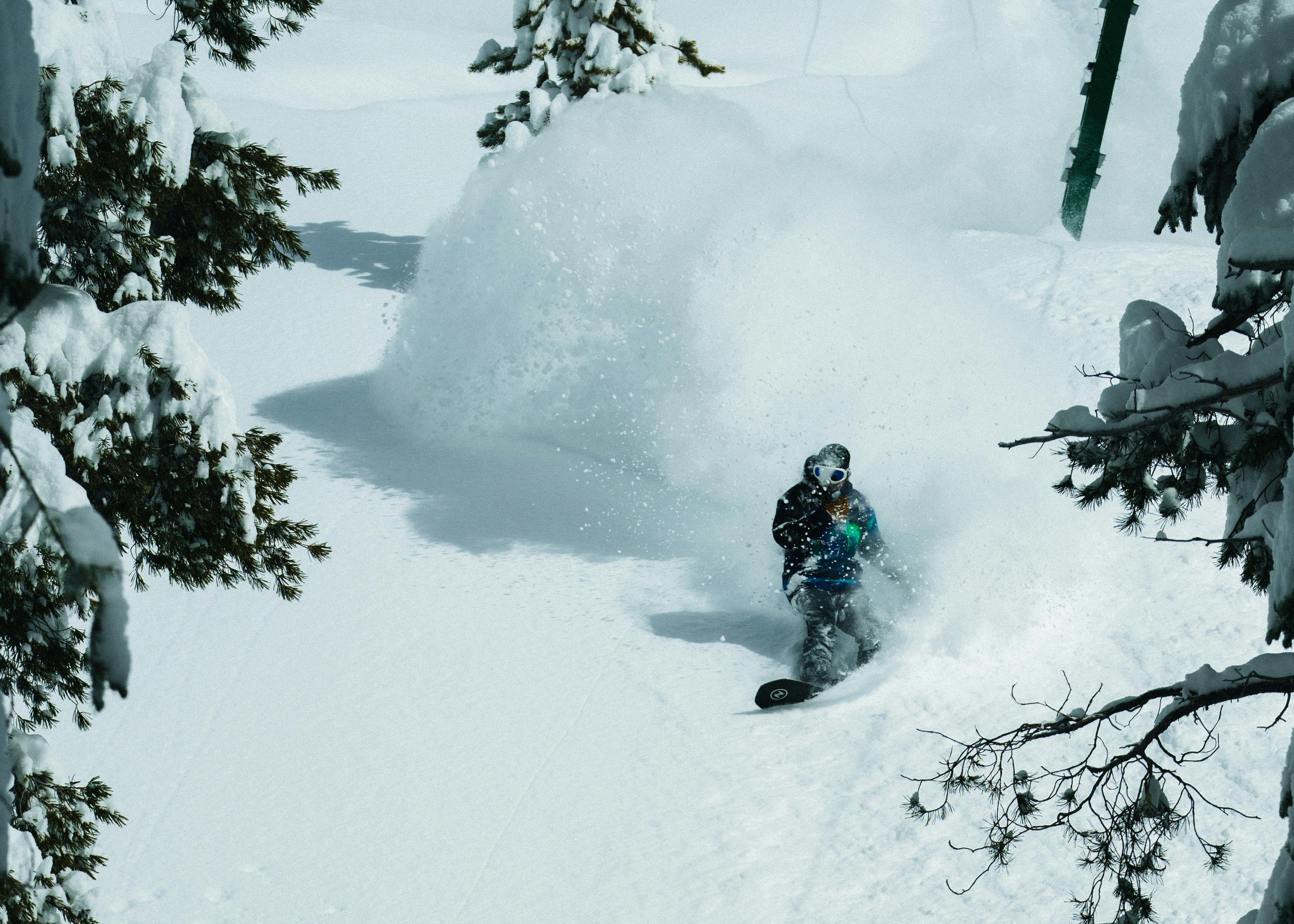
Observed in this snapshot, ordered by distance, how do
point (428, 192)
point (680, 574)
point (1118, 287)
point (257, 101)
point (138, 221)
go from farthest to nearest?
point (257, 101) → point (428, 192) → point (1118, 287) → point (680, 574) → point (138, 221)

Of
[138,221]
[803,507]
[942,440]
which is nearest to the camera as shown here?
[138,221]

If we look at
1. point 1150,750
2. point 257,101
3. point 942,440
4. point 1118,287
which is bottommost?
point 1150,750

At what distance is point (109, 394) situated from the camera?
4336 mm

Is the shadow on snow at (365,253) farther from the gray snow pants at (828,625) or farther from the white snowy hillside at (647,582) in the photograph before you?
the gray snow pants at (828,625)

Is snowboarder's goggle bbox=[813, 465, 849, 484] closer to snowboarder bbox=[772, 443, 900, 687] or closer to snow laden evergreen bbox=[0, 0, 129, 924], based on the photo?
snowboarder bbox=[772, 443, 900, 687]

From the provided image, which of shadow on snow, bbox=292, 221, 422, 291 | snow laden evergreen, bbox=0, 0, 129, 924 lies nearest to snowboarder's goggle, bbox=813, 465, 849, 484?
snow laden evergreen, bbox=0, 0, 129, 924

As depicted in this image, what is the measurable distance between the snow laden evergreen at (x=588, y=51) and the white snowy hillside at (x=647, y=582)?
74cm

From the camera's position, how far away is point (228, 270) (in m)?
5.21

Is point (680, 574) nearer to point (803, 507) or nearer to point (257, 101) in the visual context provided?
point (803, 507)

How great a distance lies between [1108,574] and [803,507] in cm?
258

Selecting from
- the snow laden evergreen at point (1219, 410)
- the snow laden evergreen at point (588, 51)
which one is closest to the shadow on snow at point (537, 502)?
the snow laden evergreen at point (1219, 410)

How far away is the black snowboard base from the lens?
7.37m

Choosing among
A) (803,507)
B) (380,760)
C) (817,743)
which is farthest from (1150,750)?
(380,760)

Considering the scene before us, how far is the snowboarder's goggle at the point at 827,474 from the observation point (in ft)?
26.0
